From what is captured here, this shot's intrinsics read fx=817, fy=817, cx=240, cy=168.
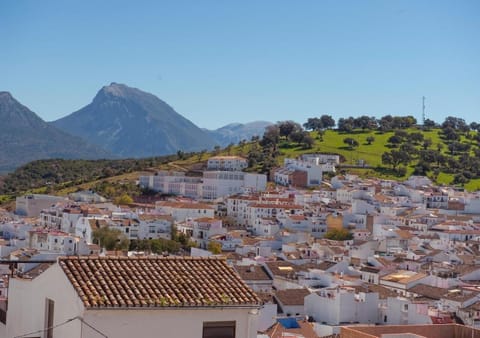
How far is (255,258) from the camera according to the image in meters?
41.4

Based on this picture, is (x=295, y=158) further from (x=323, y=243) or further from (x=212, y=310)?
(x=212, y=310)

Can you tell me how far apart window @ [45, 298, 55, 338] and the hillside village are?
2cm

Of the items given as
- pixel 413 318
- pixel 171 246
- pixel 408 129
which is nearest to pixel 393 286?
pixel 413 318

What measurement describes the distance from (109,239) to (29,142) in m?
135

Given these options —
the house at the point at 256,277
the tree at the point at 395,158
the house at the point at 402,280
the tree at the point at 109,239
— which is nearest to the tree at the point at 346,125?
the tree at the point at 395,158

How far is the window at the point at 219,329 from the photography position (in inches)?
232

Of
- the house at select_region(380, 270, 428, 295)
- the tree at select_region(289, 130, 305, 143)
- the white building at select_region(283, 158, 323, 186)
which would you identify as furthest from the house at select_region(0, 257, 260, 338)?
the tree at select_region(289, 130, 305, 143)

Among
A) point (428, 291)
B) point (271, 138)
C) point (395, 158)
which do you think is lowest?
point (428, 291)

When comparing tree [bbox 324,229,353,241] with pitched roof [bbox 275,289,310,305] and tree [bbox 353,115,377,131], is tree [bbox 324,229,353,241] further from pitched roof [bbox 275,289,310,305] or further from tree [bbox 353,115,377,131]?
tree [bbox 353,115,377,131]

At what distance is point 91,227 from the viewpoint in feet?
161

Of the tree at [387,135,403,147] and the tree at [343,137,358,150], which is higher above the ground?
the tree at [387,135,403,147]

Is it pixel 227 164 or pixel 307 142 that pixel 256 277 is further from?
pixel 307 142

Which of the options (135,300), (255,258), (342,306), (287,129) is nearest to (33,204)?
(255,258)

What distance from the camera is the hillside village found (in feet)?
19.5
